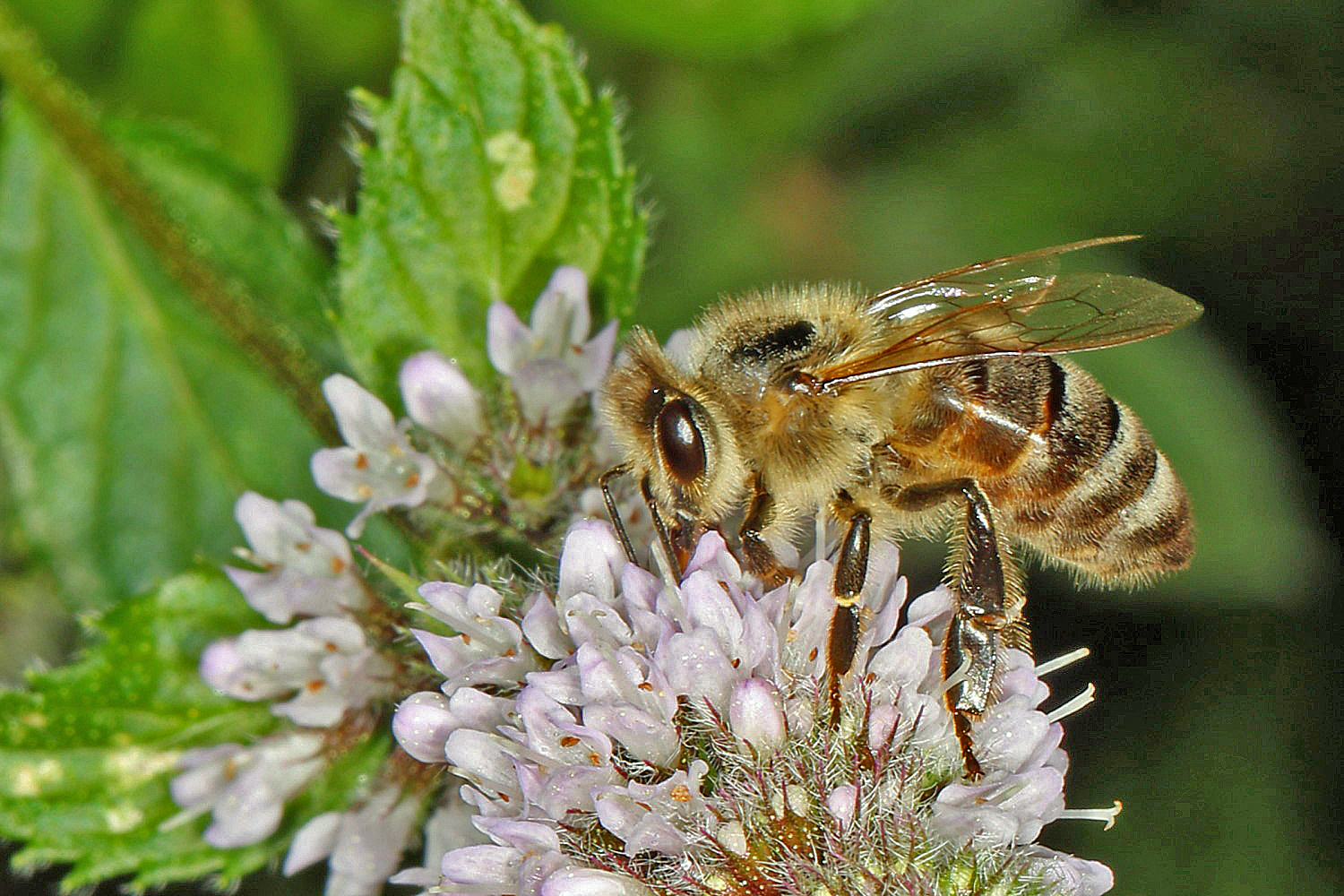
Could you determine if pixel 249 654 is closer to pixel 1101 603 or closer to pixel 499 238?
pixel 499 238

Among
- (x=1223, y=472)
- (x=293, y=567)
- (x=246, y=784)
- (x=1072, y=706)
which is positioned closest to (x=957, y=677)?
(x=1072, y=706)

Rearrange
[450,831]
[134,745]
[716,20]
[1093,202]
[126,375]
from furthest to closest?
[1093,202] → [716,20] → [126,375] → [134,745] → [450,831]

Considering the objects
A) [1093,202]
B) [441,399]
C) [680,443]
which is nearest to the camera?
[680,443]

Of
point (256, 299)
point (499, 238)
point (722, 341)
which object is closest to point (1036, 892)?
point (722, 341)

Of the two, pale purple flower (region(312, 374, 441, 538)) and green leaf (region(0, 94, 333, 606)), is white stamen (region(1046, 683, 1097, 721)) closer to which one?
pale purple flower (region(312, 374, 441, 538))

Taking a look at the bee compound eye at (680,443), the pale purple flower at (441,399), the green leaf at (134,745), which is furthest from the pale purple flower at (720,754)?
the green leaf at (134,745)

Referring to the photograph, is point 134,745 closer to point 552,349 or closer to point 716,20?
point 552,349
